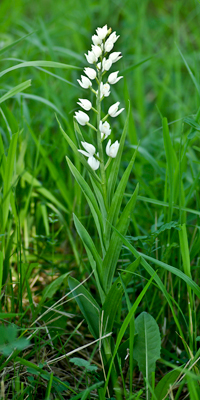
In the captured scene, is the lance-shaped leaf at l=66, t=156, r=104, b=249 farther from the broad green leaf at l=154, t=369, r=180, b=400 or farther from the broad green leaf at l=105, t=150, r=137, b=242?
the broad green leaf at l=154, t=369, r=180, b=400

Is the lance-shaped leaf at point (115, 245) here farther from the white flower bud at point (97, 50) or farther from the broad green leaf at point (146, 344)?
the white flower bud at point (97, 50)

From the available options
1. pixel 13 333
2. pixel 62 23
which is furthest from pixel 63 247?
pixel 62 23

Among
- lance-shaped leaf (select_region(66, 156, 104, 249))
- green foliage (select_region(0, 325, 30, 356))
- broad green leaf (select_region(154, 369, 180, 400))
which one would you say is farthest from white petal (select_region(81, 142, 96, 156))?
broad green leaf (select_region(154, 369, 180, 400))

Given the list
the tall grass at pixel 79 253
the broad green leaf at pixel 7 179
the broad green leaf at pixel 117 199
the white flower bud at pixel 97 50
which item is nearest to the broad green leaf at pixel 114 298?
the tall grass at pixel 79 253

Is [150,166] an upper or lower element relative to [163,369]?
upper

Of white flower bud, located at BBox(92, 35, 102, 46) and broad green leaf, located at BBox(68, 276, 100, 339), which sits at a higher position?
white flower bud, located at BBox(92, 35, 102, 46)

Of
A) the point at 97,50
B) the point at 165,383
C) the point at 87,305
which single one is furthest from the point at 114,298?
the point at 97,50

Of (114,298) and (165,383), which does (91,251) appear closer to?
(114,298)

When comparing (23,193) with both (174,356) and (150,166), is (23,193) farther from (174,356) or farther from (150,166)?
(174,356)
